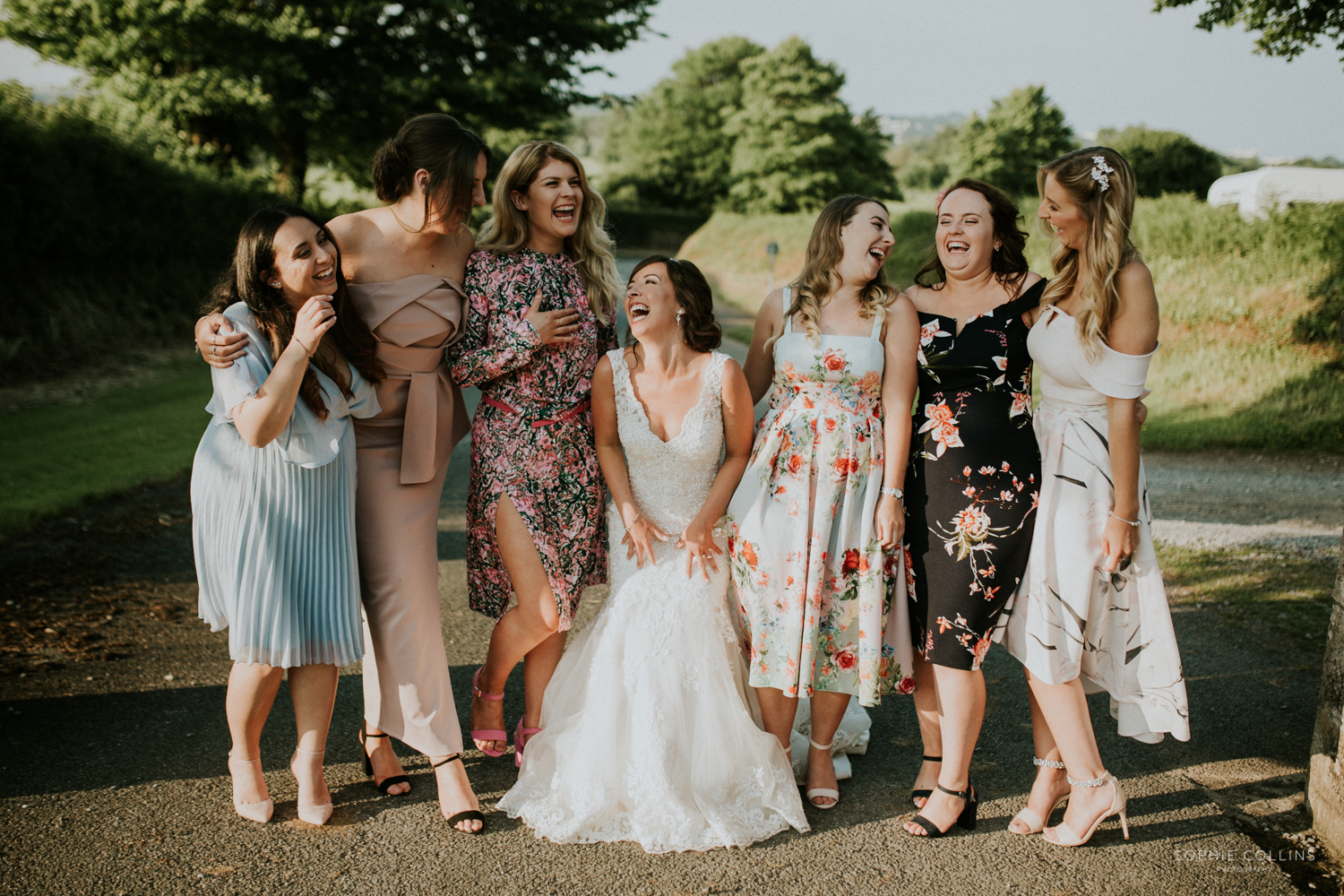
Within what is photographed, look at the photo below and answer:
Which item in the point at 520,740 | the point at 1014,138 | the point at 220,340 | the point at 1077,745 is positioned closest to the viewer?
the point at 220,340

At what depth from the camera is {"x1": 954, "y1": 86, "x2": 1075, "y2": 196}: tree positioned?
134ft

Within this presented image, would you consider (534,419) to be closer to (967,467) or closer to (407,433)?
(407,433)

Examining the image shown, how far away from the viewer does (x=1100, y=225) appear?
3.15 m

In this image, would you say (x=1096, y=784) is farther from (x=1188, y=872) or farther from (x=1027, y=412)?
(x=1027, y=412)

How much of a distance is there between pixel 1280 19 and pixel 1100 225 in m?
7.13

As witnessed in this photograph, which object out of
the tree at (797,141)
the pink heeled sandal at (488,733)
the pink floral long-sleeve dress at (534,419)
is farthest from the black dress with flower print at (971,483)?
the tree at (797,141)

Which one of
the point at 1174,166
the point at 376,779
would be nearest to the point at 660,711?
the point at 376,779

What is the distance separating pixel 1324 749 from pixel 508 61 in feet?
72.9

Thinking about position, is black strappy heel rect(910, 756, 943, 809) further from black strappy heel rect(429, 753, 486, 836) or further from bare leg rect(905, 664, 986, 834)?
black strappy heel rect(429, 753, 486, 836)

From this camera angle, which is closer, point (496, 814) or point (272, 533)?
point (272, 533)

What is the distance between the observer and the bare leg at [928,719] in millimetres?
3543

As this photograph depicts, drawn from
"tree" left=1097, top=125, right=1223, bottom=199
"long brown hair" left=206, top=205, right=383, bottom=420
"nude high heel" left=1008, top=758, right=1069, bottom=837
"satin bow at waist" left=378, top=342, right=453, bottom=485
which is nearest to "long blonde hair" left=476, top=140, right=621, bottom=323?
"satin bow at waist" left=378, top=342, right=453, bottom=485

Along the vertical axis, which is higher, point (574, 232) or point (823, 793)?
point (574, 232)

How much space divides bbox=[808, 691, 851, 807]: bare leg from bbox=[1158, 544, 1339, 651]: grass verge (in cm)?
314
